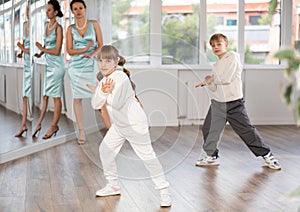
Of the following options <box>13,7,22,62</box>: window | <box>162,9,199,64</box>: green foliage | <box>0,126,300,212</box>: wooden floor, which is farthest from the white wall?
<box>13,7,22,62</box>: window

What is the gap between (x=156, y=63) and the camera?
292 inches

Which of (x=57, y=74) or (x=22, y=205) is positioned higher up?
(x=57, y=74)

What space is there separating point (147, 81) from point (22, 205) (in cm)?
397

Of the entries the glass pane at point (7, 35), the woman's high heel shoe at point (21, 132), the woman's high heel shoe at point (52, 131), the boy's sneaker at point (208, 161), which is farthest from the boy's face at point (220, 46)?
the woman's high heel shoe at point (52, 131)

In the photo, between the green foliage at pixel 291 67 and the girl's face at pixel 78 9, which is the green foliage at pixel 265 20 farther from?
the green foliage at pixel 291 67

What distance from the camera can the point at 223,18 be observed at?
24.0 feet

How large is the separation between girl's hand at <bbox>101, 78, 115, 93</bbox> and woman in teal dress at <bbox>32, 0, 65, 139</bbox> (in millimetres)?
2211

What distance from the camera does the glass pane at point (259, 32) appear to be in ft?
23.9

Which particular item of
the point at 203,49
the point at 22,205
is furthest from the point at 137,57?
the point at 22,205

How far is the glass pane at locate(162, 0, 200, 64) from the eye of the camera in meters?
7.31

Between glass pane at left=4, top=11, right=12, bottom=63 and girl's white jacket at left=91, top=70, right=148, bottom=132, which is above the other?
glass pane at left=4, top=11, right=12, bottom=63

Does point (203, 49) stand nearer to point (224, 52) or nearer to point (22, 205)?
point (224, 52)

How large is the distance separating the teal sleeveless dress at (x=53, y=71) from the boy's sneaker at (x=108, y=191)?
211 cm

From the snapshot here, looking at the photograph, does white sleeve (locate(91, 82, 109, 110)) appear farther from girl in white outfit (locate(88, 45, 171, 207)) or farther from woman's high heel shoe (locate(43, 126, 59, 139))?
woman's high heel shoe (locate(43, 126, 59, 139))
